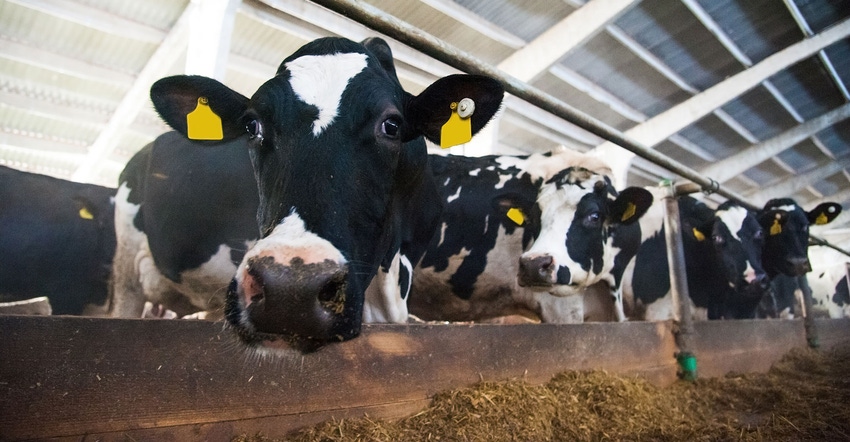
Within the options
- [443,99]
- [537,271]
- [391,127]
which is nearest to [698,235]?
[537,271]

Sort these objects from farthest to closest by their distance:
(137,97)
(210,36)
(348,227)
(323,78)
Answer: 1. (137,97)
2. (210,36)
3. (323,78)
4. (348,227)

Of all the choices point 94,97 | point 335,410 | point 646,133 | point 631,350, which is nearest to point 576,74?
point 646,133

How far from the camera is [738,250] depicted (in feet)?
18.2

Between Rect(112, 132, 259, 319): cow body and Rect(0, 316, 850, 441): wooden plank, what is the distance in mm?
1479

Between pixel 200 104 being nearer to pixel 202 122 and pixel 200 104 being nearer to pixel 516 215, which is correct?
pixel 202 122

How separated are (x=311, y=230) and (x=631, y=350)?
249 centimetres

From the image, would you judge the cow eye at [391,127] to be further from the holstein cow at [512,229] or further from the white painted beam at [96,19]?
the white painted beam at [96,19]

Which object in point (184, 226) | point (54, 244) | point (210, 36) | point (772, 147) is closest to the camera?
point (184, 226)

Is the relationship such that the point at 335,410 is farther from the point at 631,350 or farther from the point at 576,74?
the point at 576,74

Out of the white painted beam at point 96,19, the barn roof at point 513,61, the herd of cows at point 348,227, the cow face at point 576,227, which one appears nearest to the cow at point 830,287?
the barn roof at point 513,61

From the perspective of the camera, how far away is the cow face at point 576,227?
358 cm

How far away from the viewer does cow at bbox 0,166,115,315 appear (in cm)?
354

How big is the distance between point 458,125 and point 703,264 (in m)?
4.72

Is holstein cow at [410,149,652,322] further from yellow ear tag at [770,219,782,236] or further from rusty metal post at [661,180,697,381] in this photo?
yellow ear tag at [770,219,782,236]
